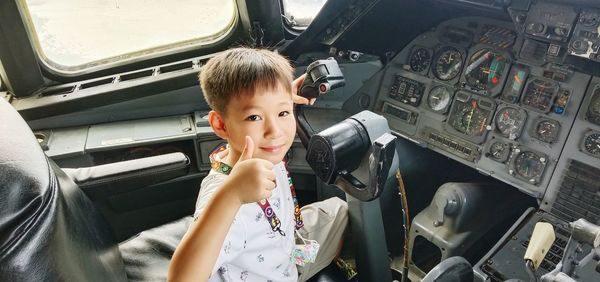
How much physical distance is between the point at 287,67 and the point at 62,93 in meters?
1.79

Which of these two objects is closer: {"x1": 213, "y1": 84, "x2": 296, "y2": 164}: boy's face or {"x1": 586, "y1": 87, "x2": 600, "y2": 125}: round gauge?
{"x1": 213, "y1": 84, "x2": 296, "y2": 164}: boy's face

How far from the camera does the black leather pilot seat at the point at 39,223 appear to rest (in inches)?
22.8

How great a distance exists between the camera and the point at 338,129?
1184 mm

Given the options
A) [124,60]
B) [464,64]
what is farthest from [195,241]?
[124,60]

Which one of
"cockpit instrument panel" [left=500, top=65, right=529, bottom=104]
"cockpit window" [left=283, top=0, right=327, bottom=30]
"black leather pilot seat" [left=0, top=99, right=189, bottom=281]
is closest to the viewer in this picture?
"black leather pilot seat" [left=0, top=99, right=189, bottom=281]

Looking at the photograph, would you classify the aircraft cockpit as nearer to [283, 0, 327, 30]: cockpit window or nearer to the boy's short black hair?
[283, 0, 327, 30]: cockpit window

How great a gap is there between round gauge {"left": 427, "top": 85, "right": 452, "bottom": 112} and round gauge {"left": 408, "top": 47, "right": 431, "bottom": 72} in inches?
5.8

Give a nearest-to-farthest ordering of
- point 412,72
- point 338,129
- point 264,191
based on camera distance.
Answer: point 264,191
point 338,129
point 412,72

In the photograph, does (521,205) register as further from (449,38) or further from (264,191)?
(264,191)

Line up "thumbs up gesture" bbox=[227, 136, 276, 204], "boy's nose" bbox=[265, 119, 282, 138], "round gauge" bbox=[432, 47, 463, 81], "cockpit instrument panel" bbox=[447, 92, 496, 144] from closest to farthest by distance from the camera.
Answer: "thumbs up gesture" bbox=[227, 136, 276, 204] → "boy's nose" bbox=[265, 119, 282, 138] → "cockpit instrument panel" bbox=[447, 92, 496, 144] → "round gauge" bbox=[432, 47, 463, 81]

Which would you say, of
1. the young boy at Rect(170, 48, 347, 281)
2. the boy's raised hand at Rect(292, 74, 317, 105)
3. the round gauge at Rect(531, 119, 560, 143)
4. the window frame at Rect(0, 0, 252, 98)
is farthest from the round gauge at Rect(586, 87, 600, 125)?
the window frame at Rect(0, 0, 252, 98)

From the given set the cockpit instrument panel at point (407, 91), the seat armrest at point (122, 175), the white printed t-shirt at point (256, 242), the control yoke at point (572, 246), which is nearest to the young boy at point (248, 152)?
the white printed t-shirt at point (256, 242)

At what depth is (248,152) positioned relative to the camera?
0.81 m

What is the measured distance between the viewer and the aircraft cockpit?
1533 mm
